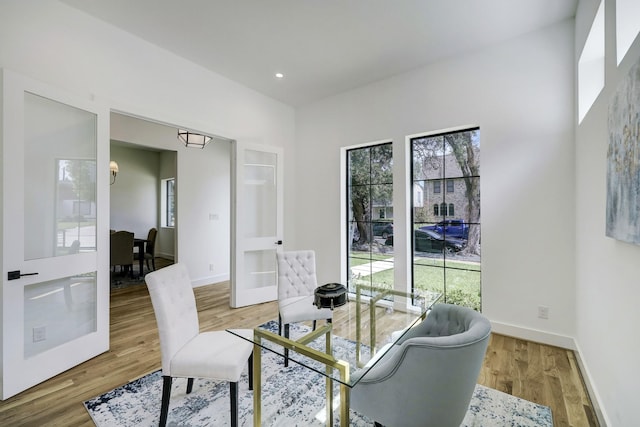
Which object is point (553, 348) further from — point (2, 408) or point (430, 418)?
point (2, 408)

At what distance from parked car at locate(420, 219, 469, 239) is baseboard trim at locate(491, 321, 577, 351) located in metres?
0.97

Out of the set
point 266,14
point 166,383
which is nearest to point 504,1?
point 266,14

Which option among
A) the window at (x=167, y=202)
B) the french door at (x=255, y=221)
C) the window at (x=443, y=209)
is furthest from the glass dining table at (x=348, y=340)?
the window at (x=167, y=202)

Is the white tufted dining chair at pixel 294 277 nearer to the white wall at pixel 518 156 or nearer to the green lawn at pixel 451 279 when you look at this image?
the white wall at pixel 518 156

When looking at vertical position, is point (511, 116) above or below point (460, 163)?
above

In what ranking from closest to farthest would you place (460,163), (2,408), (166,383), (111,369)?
(166,383)
(2,408)
(111,369)
(460,163)

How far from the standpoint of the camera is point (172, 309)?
180 centimetres

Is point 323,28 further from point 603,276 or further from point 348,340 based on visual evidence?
point 603,276

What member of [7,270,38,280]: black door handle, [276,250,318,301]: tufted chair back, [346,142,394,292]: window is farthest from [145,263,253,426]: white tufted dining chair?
[346,142,394,292]: window

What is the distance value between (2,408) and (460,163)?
174 inches

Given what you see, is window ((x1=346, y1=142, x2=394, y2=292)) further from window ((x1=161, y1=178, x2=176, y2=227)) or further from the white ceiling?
window ((x1=161, y1=178, x2=176, y2=227))

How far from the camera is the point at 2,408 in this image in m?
1.94

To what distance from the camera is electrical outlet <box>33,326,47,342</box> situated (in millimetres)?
2250

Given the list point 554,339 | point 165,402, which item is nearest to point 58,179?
point 165,402
